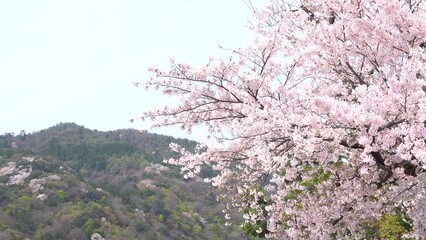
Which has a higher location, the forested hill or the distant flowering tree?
the forested hill

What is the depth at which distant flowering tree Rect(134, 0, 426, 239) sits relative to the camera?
5.21m

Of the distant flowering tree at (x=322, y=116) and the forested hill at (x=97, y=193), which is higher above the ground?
the forested hill at (x=97, y=193)

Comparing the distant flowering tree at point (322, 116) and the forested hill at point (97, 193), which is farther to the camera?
the forested hill at point (97, 193)

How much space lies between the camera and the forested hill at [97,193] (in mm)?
59562

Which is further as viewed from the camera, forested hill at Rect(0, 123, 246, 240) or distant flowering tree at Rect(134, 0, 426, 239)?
forested hill at Rect(0, 123, 246, 240)

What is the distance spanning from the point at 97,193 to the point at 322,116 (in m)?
70.1

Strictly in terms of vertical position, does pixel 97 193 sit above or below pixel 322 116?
above

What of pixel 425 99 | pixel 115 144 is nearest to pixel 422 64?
pixel 425 99

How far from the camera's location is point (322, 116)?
239 inches

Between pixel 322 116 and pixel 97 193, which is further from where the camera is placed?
pixel 97 193

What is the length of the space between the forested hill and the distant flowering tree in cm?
4584

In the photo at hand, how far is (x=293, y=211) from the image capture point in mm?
7781

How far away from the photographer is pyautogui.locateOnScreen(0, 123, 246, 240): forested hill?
5956 cm

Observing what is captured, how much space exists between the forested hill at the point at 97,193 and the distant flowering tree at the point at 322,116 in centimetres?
4584
